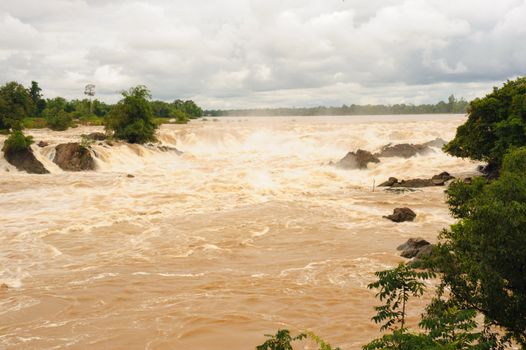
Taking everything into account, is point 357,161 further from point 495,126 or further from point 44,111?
point 44,111

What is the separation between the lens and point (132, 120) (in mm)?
45812

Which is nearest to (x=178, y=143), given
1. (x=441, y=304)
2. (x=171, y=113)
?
(x=441, y=304)

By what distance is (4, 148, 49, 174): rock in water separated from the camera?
34094mm

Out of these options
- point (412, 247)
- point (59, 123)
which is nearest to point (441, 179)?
point (412, 247)

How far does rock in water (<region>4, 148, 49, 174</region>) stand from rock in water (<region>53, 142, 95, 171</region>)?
1795 mm

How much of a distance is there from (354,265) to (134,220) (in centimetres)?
1048

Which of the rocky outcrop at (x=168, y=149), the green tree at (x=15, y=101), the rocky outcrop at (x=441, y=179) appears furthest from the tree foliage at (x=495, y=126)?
the green tree at (x=15, y=101)

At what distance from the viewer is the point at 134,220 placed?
69.2 feet

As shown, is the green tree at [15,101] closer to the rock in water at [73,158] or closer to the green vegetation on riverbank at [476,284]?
the rock in water at [73,158]

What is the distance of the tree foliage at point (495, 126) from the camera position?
1018 inches

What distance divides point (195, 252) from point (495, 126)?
64.0 feet

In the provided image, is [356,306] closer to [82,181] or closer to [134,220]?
[134,220]

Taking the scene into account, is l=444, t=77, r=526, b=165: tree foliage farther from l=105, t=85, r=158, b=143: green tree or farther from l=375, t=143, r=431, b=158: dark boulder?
l=105, t=85, r=158, b=143: green tree

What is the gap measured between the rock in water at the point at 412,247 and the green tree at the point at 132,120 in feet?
110
